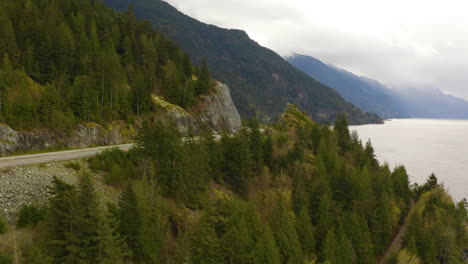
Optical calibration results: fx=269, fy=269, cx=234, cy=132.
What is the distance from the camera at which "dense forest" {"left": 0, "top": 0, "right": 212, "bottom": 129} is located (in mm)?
36459

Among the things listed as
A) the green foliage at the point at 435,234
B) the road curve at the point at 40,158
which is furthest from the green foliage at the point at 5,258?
the green foliage at the point at 435,234

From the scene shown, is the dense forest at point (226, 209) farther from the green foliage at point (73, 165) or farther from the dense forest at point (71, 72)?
the dense forest at point (71, 72)

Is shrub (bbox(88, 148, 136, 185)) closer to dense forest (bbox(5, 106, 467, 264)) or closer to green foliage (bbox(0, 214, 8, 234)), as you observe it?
dense forest (bbox(5, 106, 467, 264))

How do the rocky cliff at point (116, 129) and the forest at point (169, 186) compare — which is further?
the rocky cliff at point (116, 129)

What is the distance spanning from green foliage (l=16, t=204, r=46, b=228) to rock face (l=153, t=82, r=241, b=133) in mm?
30768

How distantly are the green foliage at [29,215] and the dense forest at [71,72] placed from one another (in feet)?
57.8

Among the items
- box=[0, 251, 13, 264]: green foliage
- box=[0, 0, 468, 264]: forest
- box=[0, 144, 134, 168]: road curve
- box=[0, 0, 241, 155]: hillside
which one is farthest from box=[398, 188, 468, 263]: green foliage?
box=[0, 251, 13, 264]: green foliage

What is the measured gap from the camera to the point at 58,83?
43000 millimetres

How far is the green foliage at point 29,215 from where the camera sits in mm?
20719

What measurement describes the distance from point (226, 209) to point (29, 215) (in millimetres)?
20147

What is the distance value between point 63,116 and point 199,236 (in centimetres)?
2537

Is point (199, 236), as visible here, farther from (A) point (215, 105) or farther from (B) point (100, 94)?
(A) point (215, 105)

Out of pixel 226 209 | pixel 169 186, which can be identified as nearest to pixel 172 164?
pixel 169 186

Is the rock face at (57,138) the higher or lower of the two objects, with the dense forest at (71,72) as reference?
lower
